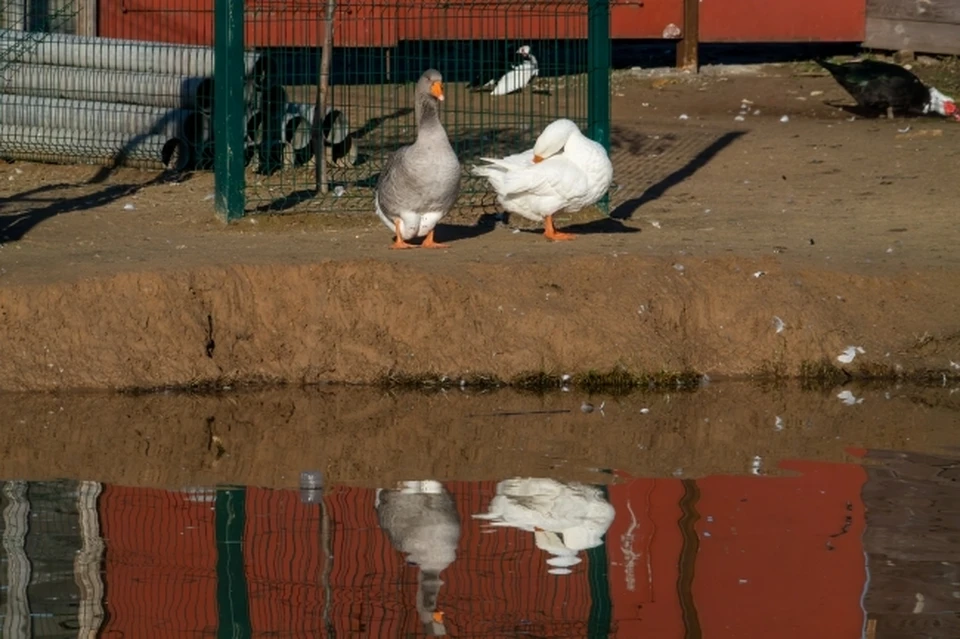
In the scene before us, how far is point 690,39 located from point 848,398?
10.0 metres

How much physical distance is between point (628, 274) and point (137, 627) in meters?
5.03

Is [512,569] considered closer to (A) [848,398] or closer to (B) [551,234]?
(A) [848,398]

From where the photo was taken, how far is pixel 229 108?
1141 centimetres

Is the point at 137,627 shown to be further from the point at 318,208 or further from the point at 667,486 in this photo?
the point at 318,208

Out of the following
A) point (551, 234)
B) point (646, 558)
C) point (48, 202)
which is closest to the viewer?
point (646, 558)

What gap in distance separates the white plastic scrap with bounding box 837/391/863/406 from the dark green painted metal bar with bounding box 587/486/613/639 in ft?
10.0

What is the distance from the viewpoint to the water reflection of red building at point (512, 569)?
18.1ft

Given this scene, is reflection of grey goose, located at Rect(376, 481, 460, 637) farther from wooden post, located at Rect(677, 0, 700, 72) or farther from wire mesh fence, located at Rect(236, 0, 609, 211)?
wooden post, located at Rect(677, 0, 700, 72)

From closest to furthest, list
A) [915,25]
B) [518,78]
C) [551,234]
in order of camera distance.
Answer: [551,234]
[518,78]
[915,25]

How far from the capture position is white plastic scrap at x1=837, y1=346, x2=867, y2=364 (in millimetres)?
9555

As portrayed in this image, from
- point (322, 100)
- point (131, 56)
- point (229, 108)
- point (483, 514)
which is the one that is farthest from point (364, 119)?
point (483, 514)

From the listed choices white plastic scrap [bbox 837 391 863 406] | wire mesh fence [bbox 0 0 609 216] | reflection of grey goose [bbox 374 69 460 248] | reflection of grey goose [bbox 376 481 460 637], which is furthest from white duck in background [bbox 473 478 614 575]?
wire mesh fence [bbox 0 0 609 216]

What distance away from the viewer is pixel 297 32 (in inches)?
679

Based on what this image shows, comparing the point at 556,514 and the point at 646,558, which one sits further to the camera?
the point at 556,514
